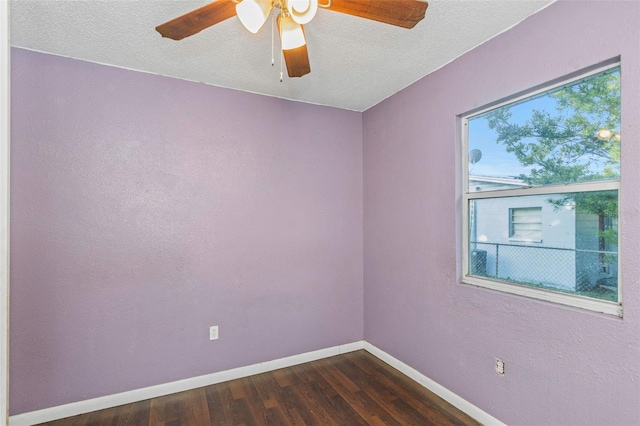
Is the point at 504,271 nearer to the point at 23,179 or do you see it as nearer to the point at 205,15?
the point at 205,15

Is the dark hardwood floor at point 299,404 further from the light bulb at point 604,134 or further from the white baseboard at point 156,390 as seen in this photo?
the light bulb at point 604,134

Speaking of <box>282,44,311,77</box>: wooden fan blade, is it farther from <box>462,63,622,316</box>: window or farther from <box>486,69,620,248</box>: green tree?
<box>486,69,620,248</box>: green tree

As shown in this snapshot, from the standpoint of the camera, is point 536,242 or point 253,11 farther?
point 536,242

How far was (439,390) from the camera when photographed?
2.33 meters

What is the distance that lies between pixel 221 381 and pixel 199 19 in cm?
263

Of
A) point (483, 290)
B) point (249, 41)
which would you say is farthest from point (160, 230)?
point (483, 290)

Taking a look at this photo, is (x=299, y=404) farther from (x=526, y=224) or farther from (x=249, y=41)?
(x=249, y=41)

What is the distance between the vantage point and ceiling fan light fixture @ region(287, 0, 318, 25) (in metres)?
1.18

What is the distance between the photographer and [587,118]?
5.38 feet

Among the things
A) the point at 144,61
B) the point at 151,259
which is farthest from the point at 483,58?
the point at 151,259

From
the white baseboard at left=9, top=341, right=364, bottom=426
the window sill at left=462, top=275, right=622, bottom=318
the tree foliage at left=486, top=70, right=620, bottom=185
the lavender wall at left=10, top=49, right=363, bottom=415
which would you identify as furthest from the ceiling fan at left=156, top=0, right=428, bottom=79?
the white baseboard at left=9, top=341, right=364, bottom=426

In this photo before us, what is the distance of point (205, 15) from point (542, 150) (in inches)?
78.5

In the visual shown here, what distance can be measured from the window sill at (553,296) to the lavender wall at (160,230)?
140 centimetres

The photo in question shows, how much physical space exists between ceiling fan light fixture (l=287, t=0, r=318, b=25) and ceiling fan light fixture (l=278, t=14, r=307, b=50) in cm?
14
